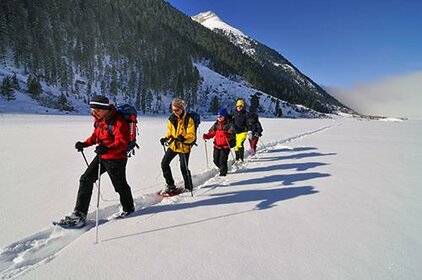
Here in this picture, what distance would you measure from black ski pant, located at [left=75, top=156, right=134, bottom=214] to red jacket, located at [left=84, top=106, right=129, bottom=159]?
12 centimetres

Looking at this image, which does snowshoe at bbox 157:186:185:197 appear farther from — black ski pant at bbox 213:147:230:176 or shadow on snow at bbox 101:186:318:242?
black ski pant at bbox 213:147:230:176

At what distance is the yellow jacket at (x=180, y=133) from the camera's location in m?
5.65

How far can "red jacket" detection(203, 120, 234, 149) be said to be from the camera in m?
7.62

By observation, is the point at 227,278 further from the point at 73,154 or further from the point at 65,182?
the point at 73,154

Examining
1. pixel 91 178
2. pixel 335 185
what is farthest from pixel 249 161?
pixel 91 178

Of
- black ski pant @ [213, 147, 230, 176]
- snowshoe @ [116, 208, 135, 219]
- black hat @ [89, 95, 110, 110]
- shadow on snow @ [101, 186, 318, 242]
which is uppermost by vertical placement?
black hat @ [89, 95, 110, 110]

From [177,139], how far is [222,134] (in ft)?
7.46

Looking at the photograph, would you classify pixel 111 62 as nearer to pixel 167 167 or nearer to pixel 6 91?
pixel 6 91

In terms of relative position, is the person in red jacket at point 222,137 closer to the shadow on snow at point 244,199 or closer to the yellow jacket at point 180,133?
the shadow on snow at point 244,199

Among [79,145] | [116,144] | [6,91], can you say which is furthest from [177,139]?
[6,91]

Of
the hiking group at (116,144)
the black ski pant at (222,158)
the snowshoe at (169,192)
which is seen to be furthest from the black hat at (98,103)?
the black ski pant at (222,158)

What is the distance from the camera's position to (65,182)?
6.50 m

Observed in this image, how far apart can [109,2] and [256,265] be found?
140836 millimetres

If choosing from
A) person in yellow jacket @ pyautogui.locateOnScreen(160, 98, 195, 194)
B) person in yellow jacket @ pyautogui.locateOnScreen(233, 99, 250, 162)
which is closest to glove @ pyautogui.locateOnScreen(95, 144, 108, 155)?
person in yellow jacket @ pyautogui.locateOnScreen(160, 98, 195, 194)
